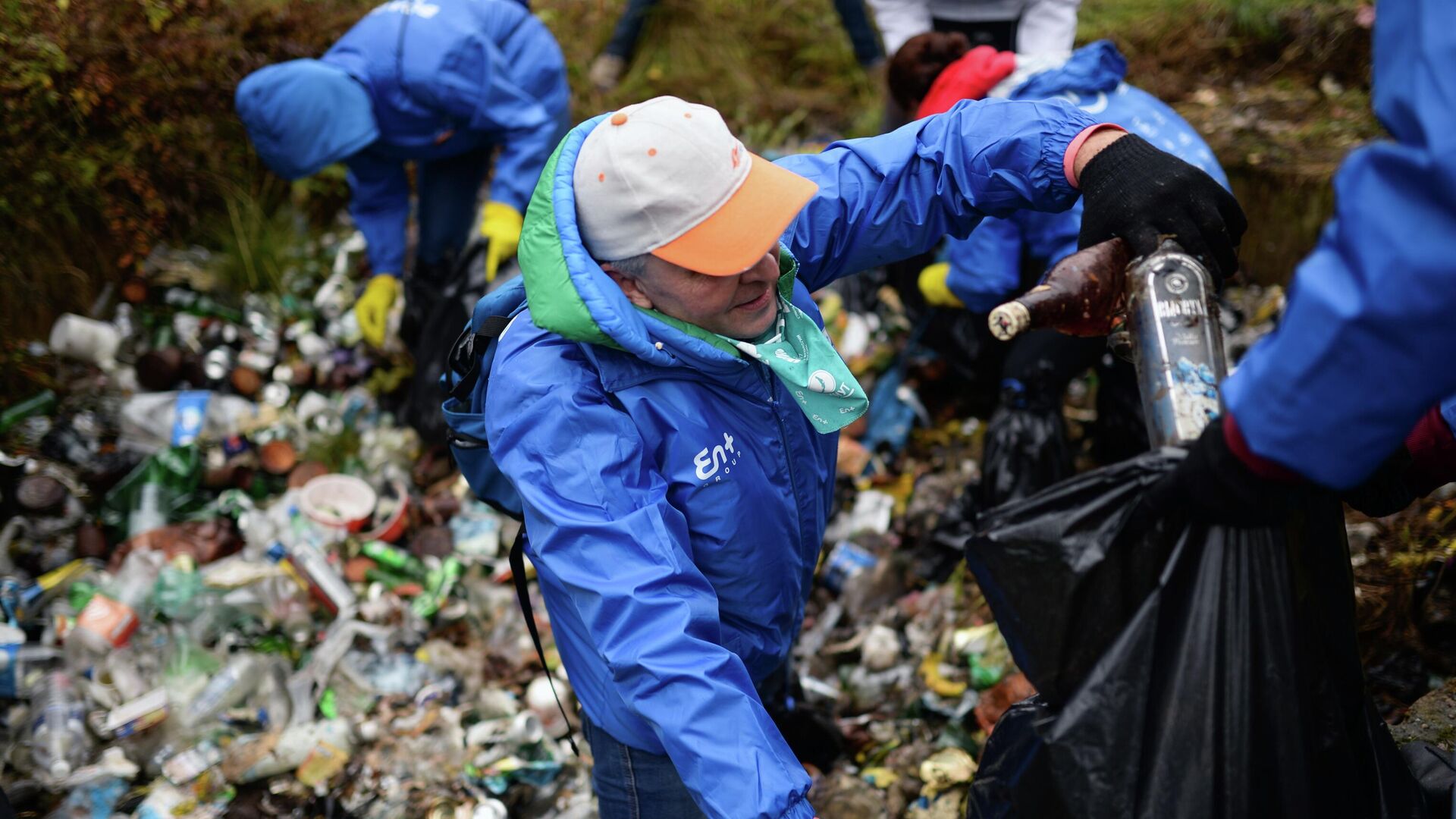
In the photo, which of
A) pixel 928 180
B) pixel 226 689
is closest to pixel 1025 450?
pixel 928 180

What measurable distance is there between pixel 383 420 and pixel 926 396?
94.1 inches

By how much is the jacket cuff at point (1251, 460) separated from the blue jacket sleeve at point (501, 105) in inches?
125

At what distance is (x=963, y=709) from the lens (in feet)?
10.1

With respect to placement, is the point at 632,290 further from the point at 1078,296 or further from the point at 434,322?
the point at 434,322

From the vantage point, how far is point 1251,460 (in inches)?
51.8

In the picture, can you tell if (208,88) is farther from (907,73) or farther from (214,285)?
(907,73)

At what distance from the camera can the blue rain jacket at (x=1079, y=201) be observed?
3.11 m

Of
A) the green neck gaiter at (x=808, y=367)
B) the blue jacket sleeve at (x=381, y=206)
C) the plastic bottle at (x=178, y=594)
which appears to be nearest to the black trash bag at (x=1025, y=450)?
the green neck gaiter at (x=808, y=367)

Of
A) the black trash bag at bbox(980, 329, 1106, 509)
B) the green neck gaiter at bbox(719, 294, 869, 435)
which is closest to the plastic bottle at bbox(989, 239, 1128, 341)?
the green neck gaiter at bbox(719, 294, 869, 435)

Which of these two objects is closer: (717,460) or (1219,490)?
(1219,490)

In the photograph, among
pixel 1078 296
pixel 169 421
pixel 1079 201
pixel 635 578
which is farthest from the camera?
pixel 169 421

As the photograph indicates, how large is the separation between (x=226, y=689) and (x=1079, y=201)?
297 centimetres

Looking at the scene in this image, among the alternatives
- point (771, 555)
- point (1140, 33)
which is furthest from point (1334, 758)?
point (1140, 33)

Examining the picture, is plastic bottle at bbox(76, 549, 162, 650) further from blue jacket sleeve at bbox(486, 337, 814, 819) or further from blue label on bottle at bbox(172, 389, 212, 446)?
blue jacket sleeve at bbox(486, 337, 814, 819)
